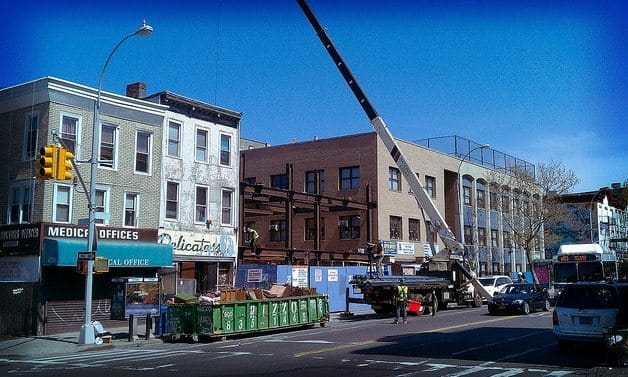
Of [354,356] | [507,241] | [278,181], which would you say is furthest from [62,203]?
[507,241]

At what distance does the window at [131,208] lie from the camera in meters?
28.4

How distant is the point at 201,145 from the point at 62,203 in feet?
27.1

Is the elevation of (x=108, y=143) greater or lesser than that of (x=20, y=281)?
greater

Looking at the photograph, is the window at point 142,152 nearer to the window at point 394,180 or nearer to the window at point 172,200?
the window at point 172,200

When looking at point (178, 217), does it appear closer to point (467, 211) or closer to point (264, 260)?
point (264, 260)

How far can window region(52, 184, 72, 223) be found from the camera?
25.8m

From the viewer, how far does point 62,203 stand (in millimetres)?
26078

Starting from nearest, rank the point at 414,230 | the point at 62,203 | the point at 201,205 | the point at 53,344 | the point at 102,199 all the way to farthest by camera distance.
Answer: the point at 53,344 < the point at 62,203 < the point at 102,199 < the point at 201,205 < the point at 414,230

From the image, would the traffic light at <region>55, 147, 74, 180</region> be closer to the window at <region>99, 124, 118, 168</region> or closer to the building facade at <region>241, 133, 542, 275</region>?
the window at <region>99, 124, 118, 168</region>

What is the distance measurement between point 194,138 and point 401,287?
12.6 meters

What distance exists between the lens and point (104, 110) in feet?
90.9

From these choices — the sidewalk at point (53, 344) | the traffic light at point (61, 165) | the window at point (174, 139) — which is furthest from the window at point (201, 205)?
the traffic light at point (61, 165)

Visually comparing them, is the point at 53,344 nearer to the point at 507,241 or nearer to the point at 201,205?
the point at 201,205

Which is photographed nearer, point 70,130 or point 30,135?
point 30,135
